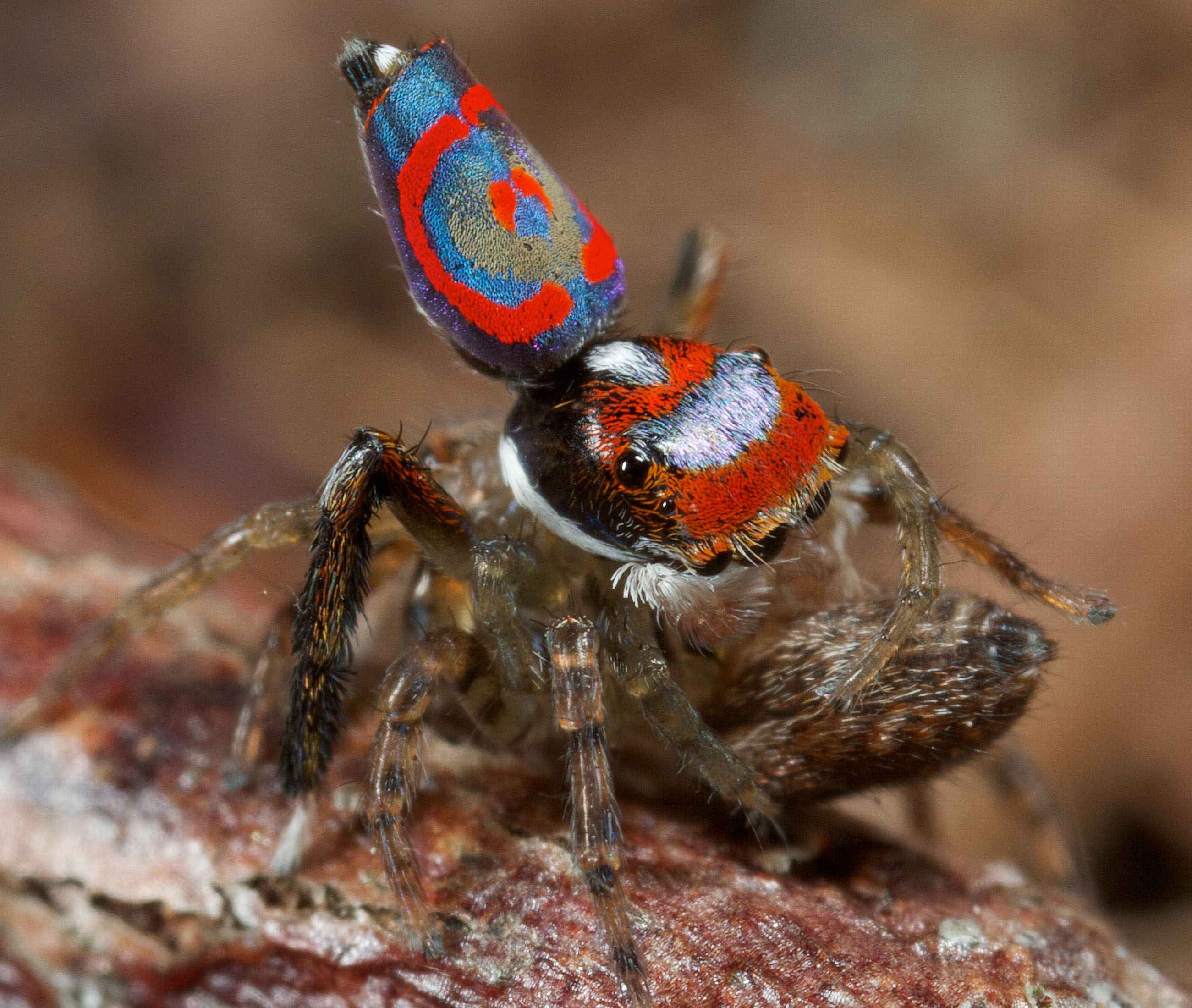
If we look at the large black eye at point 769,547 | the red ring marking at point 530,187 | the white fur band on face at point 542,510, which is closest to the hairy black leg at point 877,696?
the large black eye at point 769,547

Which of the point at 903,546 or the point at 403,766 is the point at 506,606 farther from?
the point at 903,546

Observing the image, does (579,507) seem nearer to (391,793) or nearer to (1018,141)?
(391,793)

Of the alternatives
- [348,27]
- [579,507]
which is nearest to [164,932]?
[579,507]

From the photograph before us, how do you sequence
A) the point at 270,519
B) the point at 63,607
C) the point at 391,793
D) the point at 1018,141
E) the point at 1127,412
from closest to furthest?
the point at 391,793 < the point at 270,519 < the point at 63,607 < the point at 1127,412 < the point at 1018,141

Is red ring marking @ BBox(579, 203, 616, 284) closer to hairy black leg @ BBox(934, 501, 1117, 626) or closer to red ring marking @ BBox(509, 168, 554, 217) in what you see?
red ring marking @ BBox(509, 168, 554, 217)

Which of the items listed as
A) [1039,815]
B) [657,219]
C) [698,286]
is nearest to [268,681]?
[698,286]

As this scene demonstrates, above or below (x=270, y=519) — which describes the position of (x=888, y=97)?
above

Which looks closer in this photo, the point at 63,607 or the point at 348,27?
the point at 63,607
